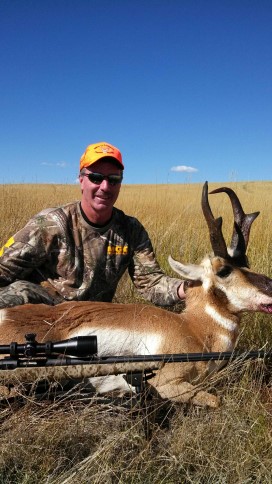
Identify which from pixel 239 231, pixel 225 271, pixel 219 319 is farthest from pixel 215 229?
pixel 219 319

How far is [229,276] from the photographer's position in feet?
11.4

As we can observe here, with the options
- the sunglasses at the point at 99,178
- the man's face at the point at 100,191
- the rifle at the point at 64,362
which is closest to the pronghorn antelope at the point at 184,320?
the rifle at the point at 64,362

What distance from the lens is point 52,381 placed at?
275cm

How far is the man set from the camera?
13.3 ft

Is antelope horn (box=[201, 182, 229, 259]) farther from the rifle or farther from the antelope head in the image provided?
the rifle

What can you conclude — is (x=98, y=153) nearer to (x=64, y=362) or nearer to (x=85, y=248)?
(x=85, y=248)

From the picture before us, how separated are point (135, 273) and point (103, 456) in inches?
94.7

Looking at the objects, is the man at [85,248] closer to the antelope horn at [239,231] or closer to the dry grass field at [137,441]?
the antelope horn at [239,231]

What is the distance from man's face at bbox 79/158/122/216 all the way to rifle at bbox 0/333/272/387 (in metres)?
1.76

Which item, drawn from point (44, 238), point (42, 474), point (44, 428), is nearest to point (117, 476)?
point (42, 474)

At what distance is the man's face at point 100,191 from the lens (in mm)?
4203

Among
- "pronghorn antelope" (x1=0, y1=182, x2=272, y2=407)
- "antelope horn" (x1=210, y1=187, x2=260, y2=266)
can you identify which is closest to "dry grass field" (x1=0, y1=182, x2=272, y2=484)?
"pronghorn antelope" (x1=0, y1=182, x2=272, y2=407)

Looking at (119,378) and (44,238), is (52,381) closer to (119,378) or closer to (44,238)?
(119,378)

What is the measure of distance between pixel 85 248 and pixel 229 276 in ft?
4.86
